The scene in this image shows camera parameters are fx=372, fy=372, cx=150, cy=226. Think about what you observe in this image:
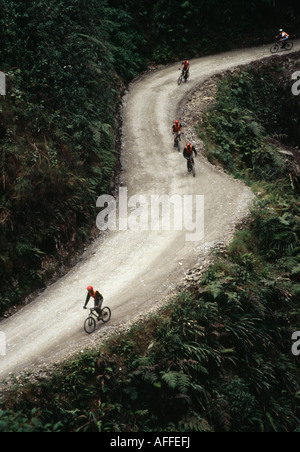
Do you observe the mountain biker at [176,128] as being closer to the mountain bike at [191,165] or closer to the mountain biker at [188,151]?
the mountain biker at [188,151]

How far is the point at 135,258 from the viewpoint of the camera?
17.4 metres

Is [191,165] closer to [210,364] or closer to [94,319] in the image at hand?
[94,319]

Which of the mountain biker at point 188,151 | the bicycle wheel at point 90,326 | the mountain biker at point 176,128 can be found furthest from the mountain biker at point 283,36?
the bicycle wheel at point 90,326

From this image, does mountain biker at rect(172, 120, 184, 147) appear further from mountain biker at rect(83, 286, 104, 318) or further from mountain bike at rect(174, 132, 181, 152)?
mountain biker at rect(83, 286, 104, 318)

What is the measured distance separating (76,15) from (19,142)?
11446 millimetres

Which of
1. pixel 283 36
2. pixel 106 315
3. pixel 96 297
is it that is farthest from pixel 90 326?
pixel 283 36

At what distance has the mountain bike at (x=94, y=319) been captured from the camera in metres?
14.1

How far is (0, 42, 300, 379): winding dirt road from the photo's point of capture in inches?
555

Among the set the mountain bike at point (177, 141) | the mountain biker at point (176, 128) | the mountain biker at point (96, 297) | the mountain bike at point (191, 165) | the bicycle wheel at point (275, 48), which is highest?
the bicycle wheel at point (275, 48)

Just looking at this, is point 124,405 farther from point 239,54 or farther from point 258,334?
point 239,54

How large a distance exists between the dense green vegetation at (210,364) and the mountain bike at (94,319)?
96 centimetres

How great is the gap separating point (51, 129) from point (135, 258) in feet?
25.8

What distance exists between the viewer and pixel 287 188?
22641mm
